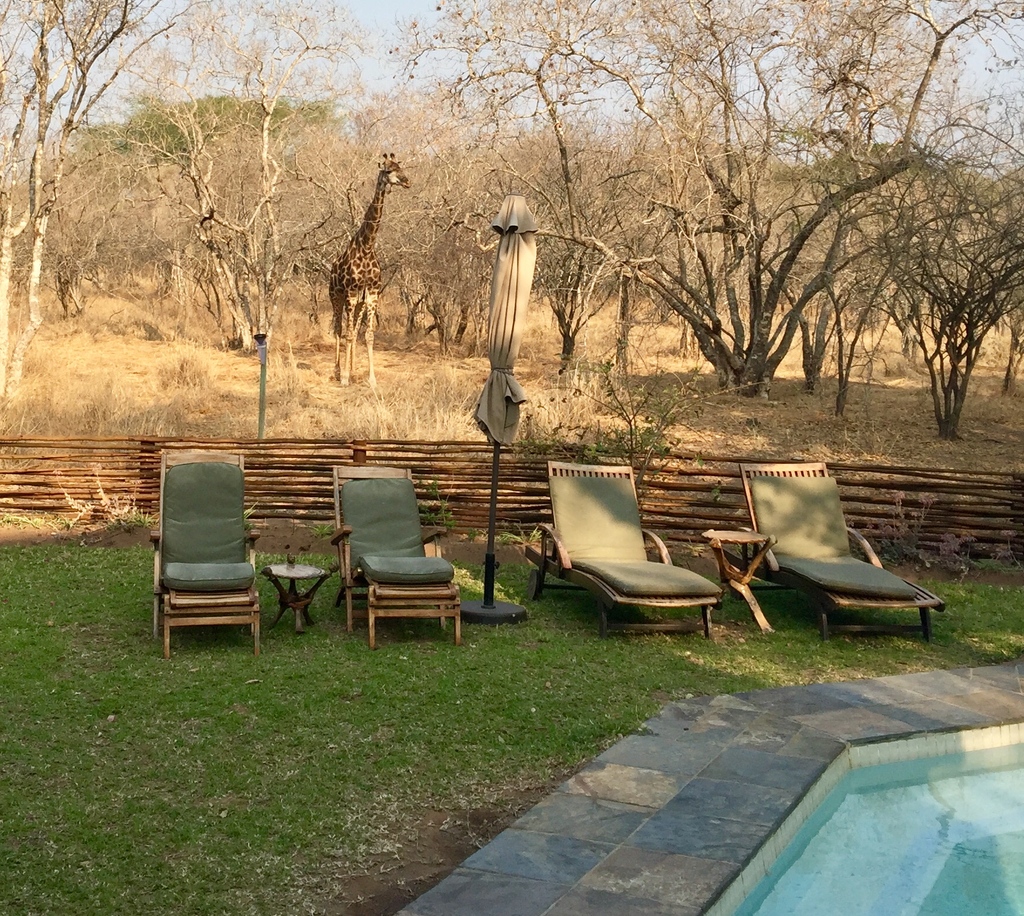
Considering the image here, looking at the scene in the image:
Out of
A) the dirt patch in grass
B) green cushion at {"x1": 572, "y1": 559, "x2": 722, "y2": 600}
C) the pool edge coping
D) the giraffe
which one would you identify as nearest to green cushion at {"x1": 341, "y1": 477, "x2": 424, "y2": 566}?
green cushion at {"x1": 572, "y1": 559, "x2": 722, "y2": 600}

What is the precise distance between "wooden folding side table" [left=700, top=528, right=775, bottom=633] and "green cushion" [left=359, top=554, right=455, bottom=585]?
75.9 inches

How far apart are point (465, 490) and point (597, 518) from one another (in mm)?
2016

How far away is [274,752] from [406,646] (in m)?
1.78

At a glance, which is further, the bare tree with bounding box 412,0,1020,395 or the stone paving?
the bare tree with bounding box 412,0,1020,395

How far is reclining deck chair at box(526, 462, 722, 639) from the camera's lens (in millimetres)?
6812

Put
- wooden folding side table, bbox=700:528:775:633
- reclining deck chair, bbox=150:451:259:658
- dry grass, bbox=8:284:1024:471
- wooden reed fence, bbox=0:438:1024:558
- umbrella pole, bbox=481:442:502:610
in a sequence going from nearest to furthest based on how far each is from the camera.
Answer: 1. reclining deck chair, bbox=150:451:259:658
2. umbrella pole, bbox=481:442:502:610
3. wooden folding side table, bbox=700:528:775:633
4. wooden reed fence, bbox=0:438:1024:558
5. dry grass, bbox=8:284:1024:471

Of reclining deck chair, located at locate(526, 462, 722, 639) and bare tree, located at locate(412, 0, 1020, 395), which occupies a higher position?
bare tree, located at locate(412, 0, 1020, 395)

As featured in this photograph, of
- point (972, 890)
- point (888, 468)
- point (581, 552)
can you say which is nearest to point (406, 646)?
point (581, 552)

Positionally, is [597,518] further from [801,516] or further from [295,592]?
[295,592]

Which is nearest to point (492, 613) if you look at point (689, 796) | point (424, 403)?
point (689, 796)

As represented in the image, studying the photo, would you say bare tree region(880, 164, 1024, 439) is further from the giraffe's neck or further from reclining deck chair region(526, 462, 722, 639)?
the giraffe's neck

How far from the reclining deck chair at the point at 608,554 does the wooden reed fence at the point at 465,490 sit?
4.53ft

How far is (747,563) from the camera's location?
772 centimetres

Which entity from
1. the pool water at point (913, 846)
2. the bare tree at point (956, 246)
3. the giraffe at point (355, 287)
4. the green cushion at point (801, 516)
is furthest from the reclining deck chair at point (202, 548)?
the giraffe at point (355, 287)
